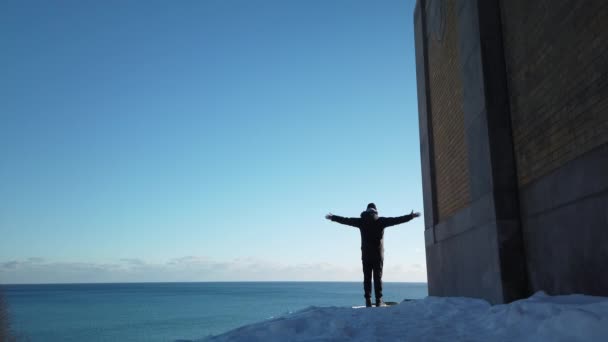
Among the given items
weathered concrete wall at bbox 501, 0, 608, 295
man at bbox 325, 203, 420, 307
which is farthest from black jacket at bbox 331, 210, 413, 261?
weathered concrete wall at bbox 501, 0, 608, 295

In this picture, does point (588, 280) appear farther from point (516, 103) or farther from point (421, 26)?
point (421, 26)

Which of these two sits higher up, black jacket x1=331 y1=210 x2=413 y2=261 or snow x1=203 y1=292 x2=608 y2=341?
black jacket x1=331 y1=210 x2=413 y2=261

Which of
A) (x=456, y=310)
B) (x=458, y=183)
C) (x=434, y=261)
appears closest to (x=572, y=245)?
(x=456, y=310)

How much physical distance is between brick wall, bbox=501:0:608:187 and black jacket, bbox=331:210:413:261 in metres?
3.35

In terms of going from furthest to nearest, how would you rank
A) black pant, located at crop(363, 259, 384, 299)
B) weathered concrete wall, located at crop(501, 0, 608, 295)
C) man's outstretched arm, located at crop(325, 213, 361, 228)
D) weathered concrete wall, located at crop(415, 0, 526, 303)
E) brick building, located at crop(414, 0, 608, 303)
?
man's outstretched arm, located at crop(325, 213, 361, 228), black pant, located at crop(363, 259, 384, 299), weathered concrete wall, located at crop(415, 0, 526, 303), brick building, located at crop(414, 0, 608, 303), weathered concrete wall, located at crop(501, 0, 608, 295)

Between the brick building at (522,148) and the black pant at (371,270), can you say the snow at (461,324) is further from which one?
the black pant at (371,270)

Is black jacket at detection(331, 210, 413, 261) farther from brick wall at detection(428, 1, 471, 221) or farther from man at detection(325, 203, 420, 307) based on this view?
brick wall at detection(428, 1, 471, 221)

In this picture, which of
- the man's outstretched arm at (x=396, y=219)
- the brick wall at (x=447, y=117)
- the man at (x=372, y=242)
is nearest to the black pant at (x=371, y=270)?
the man at (x=372, y=242)

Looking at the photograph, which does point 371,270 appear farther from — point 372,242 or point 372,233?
point 372,233

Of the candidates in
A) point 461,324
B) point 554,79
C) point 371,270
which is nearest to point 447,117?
point 371,270

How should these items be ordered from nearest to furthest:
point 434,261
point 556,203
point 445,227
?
1. point 556,203
2. point 445,227
3. point 434,261

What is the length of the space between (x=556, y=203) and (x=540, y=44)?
1977 mm

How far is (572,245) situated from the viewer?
5254 mm

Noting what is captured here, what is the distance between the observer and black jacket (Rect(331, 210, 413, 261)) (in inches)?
374
